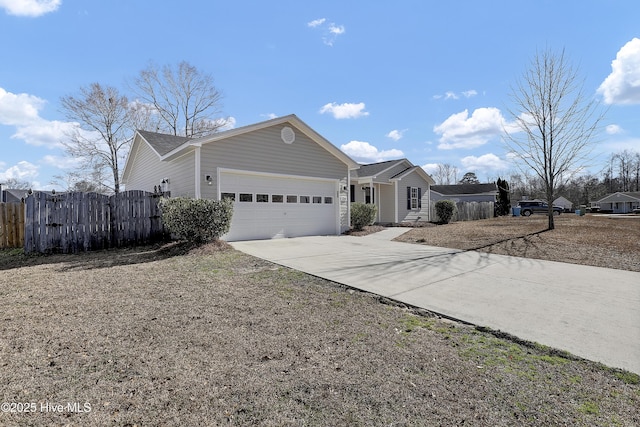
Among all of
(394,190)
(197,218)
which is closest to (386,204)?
(394,190)

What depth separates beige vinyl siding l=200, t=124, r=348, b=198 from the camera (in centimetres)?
1009

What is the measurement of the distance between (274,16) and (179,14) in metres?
3.54

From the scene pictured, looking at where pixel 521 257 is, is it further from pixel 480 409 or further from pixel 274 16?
pixel 274 16

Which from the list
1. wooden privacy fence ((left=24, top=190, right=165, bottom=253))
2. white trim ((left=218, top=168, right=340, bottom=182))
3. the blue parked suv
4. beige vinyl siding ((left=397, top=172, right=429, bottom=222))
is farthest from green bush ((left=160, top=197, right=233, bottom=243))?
the blue parked suv

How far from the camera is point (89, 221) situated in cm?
920

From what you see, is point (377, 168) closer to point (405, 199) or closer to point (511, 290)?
point (405, 199)

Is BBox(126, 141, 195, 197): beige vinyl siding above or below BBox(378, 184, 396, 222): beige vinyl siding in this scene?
above

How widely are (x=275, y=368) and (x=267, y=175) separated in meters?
9.23

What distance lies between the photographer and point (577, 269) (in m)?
6.52

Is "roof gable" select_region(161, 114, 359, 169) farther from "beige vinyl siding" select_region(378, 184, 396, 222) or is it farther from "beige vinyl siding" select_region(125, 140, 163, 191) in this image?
"beige vinyl siding" select_region(378, 184, 396, 222)

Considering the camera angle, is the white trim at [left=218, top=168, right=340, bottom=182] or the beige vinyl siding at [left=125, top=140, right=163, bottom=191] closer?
the white trim at [left=218, top=168, right=340, bottom=182]

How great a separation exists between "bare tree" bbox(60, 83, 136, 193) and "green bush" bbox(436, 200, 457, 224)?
936 inches

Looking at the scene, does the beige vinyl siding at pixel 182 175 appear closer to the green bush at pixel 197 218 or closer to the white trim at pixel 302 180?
the white trim at pixel 302 180

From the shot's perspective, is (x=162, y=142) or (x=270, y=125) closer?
(x=270, y=125)
